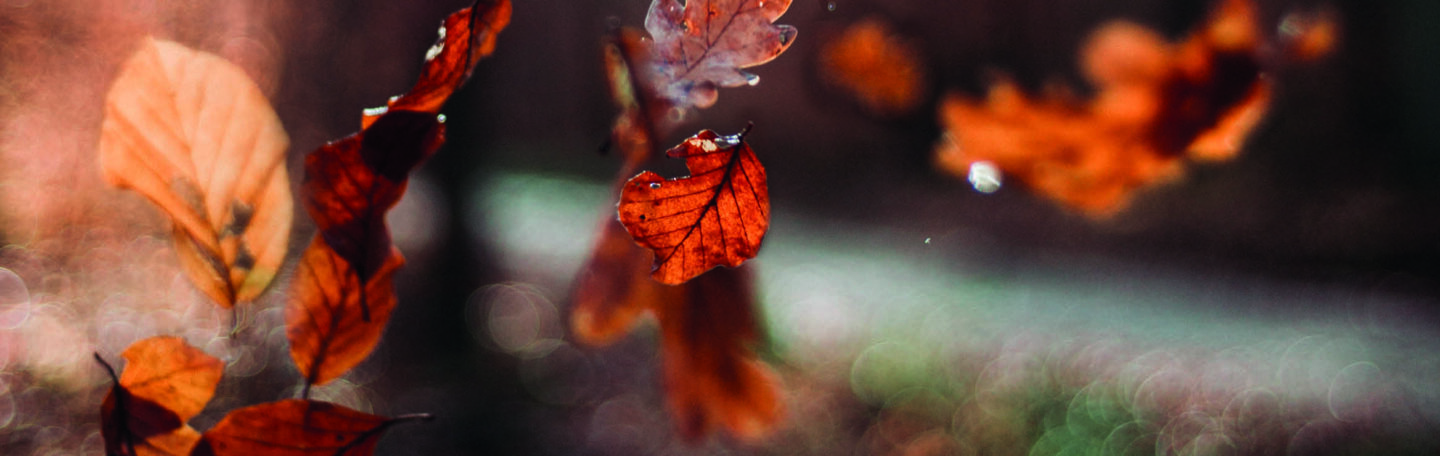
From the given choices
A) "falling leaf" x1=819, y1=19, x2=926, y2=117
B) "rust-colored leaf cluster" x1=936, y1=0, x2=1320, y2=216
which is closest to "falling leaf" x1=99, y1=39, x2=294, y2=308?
"rust-colored leaf cluster" x1=936, y1=0, x2=1320, y2=216

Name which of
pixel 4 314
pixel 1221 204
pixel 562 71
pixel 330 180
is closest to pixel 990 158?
pixel 330 180

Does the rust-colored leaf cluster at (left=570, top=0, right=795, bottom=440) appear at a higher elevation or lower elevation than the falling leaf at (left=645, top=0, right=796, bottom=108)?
lower

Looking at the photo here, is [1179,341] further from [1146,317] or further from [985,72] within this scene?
[985,72]

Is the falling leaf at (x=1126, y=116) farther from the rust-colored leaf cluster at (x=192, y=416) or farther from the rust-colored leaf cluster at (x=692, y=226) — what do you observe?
the rust-colored leaf cluster at (x=192, y=416)

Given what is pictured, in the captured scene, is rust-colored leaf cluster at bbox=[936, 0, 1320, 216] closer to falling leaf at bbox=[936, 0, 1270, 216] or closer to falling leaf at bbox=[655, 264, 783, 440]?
falling leaf at bbox=[936, 0, 1270, 216]

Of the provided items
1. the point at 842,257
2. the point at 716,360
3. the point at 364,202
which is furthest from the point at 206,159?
the point at 842,257

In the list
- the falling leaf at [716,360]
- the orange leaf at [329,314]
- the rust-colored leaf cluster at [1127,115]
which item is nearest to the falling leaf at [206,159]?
the orange leaf at [329,314]

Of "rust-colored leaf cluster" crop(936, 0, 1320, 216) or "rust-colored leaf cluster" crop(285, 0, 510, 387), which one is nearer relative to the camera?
"rust-colored leaf cluster" crop(285, 0, 510, 387)
